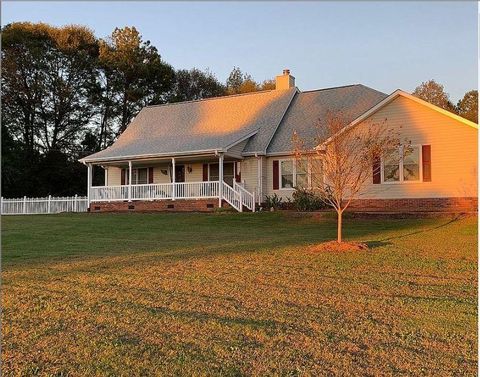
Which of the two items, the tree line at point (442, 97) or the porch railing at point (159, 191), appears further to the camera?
the tree line at point (442, 97)

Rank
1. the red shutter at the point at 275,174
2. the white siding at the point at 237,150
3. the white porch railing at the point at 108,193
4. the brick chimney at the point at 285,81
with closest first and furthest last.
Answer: the red shutter at the point at 275,174 → the white siding at the point at 237,150 → the white porch railing at the point at 108,193 → the brick chimney at the point at 285,81

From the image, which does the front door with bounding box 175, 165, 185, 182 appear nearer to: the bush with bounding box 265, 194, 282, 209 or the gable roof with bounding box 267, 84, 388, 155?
the gable roof with bounding box 267, 84, 388, 155

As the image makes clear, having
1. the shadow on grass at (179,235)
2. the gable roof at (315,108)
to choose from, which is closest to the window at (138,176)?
the shadow on grass at (179,235)

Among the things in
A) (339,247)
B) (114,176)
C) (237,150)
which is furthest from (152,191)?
(339,247)

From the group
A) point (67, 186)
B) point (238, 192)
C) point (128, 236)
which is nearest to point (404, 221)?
point (238, 192)

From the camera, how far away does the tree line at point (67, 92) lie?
39.3 meters

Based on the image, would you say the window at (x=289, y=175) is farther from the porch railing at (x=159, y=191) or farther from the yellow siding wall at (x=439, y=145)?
the yellow siding wall at (x=439, y=145)

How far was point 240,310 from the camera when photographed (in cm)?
529

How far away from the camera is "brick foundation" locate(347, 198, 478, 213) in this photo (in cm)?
1750

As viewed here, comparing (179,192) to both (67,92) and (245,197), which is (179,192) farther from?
(67,92)

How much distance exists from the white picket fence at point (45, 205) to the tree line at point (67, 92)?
31.2ft

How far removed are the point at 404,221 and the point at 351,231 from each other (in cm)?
267

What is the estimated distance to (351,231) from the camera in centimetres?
1421

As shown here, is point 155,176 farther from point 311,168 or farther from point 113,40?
point 113,40
